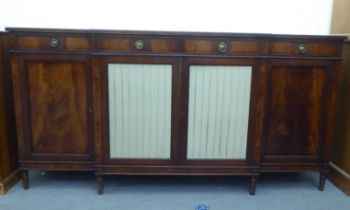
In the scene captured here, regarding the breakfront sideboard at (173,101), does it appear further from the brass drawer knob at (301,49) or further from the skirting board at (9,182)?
the skirting board at (9,182)

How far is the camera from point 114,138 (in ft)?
5.94

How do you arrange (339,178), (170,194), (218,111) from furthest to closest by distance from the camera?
1. (339,178)
2. (170,194)
3. (218,111)

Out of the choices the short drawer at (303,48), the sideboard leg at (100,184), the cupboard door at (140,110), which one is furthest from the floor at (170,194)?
the short drawer at (303,48)

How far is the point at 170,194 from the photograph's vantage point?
1.90 meters

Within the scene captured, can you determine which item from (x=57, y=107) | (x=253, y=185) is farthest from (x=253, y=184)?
(x=57, y=107)

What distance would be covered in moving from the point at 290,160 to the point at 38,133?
5.01 ft

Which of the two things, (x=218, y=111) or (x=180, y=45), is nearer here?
(x=180, y=45)

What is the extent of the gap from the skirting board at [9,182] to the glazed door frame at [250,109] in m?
1.09

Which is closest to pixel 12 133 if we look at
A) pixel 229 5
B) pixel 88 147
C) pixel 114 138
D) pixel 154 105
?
pixel 88 147

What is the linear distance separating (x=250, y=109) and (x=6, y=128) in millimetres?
1498

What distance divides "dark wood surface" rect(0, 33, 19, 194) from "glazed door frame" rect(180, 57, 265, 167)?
42.9 inches

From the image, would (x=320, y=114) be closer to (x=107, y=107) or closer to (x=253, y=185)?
(x=253, y=185)

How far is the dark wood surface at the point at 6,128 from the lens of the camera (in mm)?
1860

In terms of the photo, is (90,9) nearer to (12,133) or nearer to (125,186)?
(12,133)
